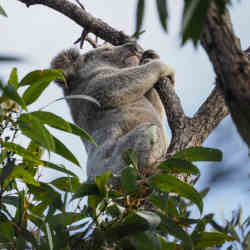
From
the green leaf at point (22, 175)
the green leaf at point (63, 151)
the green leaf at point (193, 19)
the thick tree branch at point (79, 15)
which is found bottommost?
the green leaf at point (22, 175)

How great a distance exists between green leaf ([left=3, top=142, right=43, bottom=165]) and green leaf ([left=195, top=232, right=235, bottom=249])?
2.88ft

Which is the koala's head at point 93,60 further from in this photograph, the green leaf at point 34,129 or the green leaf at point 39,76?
the green leaf at point 34,129

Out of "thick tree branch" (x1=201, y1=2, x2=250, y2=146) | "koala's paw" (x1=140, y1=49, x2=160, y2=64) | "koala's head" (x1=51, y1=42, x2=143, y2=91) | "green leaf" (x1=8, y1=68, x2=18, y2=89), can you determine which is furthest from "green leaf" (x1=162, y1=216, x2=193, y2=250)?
"koala's head" (x1=51, y1=42, x2=143, y2=91)

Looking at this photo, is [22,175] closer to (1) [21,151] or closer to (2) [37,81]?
(1) [21,151]

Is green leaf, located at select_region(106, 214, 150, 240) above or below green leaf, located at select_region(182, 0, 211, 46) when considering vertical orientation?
below

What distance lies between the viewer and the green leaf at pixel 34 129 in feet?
6.21

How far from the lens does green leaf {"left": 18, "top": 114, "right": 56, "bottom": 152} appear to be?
1894 millimetres

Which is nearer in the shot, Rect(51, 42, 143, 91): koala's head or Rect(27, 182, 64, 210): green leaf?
Rect(27, 182, 64, 210): green leaf

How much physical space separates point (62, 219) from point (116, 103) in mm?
2896

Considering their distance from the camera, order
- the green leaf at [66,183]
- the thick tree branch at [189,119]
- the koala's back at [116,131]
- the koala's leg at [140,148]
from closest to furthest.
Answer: the green leaf at [66,183] → the thick tree branch at [189,119] → the koala's leg at [140,148] → the koala's back at [116,131]

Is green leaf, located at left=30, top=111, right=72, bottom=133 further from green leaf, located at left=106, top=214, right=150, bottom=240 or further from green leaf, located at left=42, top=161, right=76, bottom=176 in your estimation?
green leaf, located at left=106, top=214, right=150, bottom=240

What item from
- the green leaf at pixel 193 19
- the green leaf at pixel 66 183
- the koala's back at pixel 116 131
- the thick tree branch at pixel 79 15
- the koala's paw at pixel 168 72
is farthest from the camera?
the thick tree branch at pixel 79 15

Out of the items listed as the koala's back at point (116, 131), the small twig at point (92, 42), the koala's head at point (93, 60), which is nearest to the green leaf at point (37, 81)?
the koala's back at point (116, 131)

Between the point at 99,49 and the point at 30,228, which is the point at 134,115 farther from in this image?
the point at 30,228
